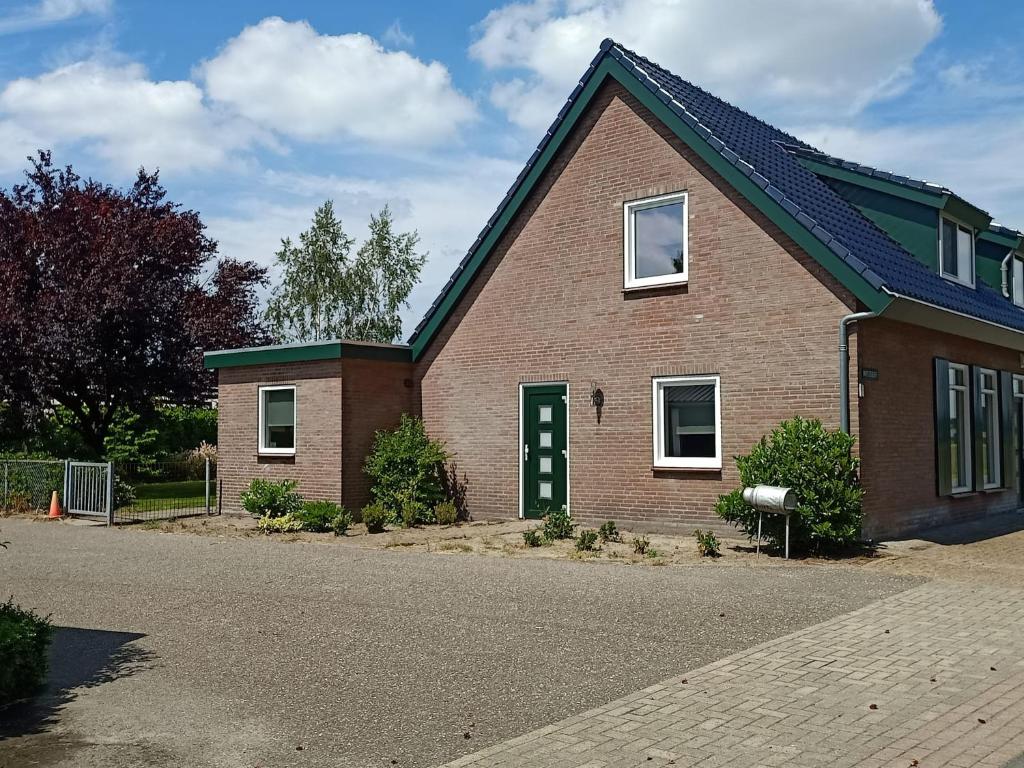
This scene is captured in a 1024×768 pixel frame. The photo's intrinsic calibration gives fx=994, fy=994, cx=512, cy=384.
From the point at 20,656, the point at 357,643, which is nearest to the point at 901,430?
the point at 357,643

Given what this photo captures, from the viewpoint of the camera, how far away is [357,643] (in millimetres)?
7855

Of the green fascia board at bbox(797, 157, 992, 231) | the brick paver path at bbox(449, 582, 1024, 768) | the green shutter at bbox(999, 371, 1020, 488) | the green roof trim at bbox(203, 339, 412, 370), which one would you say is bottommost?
the brick paver path at bbox(449, 582, 1024, 768)

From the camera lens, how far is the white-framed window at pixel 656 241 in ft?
50.3

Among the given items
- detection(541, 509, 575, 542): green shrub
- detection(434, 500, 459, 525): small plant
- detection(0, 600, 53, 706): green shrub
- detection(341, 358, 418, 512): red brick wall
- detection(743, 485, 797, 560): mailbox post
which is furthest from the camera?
detection(341, 358, 418, 512): red brick wall

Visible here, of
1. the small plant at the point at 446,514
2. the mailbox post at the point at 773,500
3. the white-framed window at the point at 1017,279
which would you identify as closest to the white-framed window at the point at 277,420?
the small plant at the point at 446,514

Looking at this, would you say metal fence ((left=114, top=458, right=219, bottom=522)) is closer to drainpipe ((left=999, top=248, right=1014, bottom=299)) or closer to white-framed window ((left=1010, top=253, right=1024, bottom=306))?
drainpipe ((left=999, top=248, right=1014, bottom=299))

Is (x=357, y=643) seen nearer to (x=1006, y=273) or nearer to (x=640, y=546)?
(x=640, y=546)

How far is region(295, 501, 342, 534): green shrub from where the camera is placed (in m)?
16.0

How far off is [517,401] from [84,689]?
11.0 m

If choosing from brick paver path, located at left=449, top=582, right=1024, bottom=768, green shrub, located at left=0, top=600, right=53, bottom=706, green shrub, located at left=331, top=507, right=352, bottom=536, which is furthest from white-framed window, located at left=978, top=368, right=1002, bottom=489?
green shrub, located at left=0, top=600, right=53, bottom=706

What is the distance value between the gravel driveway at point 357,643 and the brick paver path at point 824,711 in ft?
0.98

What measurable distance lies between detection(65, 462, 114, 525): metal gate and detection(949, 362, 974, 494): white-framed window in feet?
48.4

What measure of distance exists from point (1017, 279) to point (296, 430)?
14.8 metres

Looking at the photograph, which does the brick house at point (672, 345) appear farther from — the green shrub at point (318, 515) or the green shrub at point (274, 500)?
the green shrub at point (318, 515)
